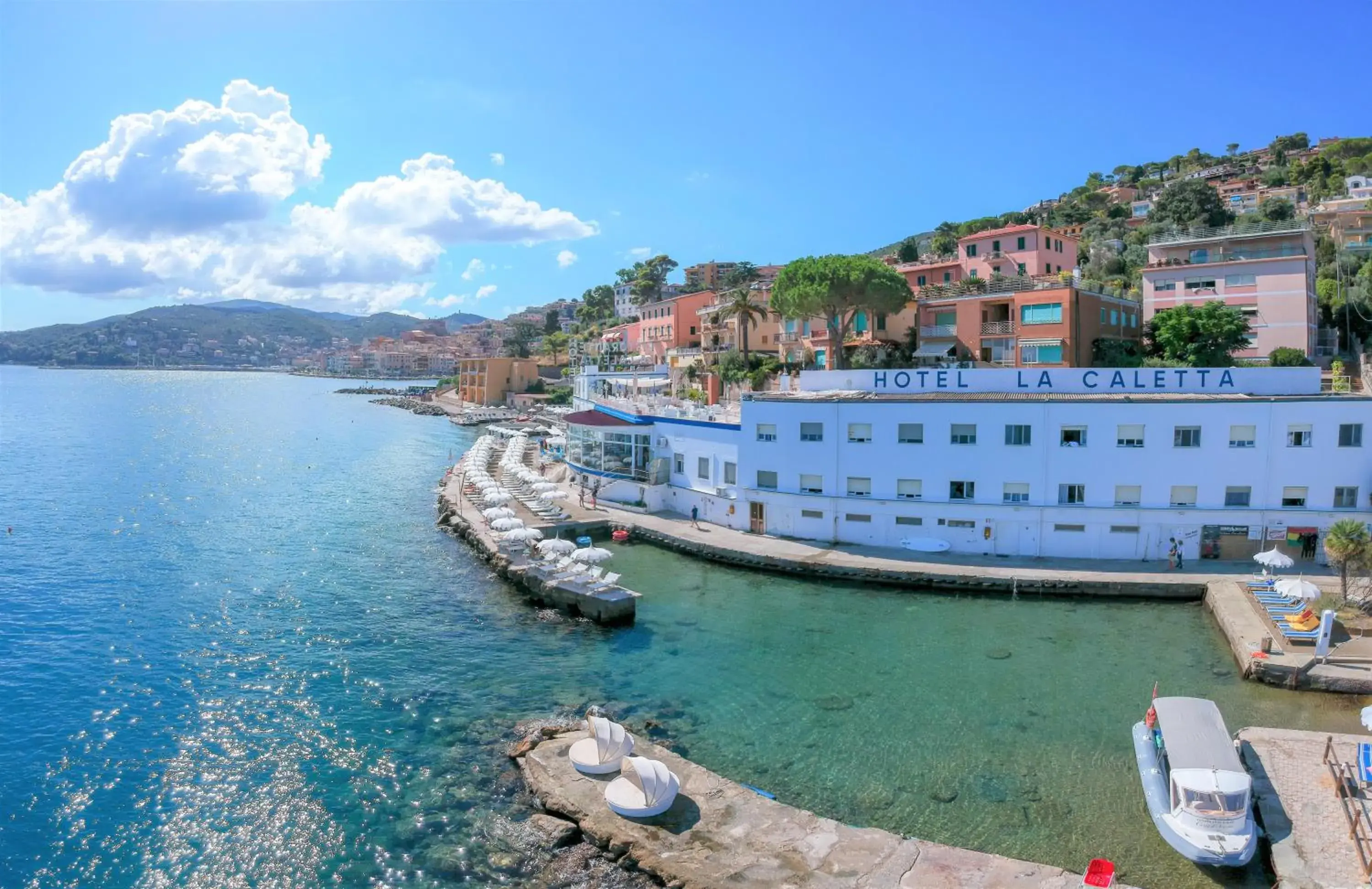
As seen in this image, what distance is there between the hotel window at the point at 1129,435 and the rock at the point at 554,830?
85.5 ft

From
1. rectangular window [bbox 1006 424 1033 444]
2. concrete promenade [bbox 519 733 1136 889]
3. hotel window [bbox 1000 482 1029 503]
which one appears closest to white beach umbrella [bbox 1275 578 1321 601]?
hotel window [bbox 1000 482 1029 503]

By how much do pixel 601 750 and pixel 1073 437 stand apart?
23.9 meters

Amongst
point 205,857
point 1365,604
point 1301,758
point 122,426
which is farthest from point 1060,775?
point 122,426

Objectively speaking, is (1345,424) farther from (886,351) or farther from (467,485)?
(467,485)

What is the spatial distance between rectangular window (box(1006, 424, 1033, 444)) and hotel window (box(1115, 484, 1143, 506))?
12.7 ft

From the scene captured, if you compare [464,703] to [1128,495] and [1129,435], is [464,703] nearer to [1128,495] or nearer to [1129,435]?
[1128,495]

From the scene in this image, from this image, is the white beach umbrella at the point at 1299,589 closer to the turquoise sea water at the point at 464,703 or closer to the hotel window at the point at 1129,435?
the turquoise sea water at the point at 464,703

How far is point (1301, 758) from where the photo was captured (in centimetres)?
1625

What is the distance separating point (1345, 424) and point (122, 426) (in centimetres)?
12752

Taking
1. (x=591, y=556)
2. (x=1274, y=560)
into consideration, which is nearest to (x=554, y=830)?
(x=591, y=556)

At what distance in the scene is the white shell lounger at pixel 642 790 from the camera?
14727mm

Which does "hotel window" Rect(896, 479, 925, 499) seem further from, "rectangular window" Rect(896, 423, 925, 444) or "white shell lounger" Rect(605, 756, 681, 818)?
"white shell lounger" Rect(605, 756, 681, 818)

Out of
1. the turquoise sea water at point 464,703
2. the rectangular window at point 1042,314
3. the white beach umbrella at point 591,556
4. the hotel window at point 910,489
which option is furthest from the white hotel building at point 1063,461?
the rectangular window at point 1042,314

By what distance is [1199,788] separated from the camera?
46.6 ft
